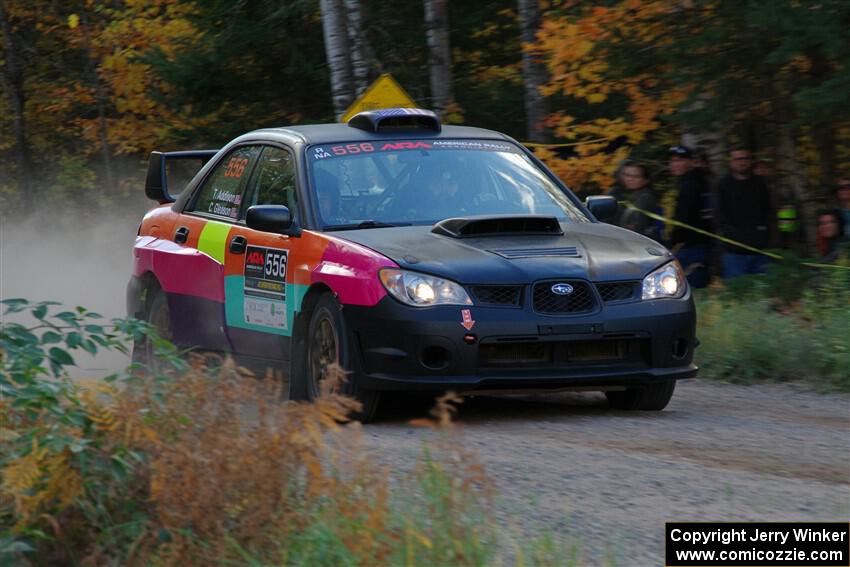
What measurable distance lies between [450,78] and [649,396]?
1244cm

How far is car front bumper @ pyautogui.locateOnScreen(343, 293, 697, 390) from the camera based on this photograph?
786 cm

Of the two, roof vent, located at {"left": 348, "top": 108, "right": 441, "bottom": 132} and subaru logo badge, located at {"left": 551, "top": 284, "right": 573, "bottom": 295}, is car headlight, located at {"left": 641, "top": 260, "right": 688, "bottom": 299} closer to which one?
subaru logo badge, located at {"left": 551, "top": 284, "right": 573, "bottom": 295}

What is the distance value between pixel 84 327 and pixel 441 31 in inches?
576

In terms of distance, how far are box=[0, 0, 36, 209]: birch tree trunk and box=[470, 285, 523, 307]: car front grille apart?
28.3 meters

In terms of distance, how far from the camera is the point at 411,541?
473 cm

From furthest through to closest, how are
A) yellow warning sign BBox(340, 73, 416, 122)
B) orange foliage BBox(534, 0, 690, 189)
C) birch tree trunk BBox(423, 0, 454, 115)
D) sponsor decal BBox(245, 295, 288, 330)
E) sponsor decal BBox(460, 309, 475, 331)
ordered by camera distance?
birch tree trunk BBox(423, 0, 454, 115), yellow warning sign BBox(340, 73, 416, 122), orange foliage BBox(534, 0, 690, 189), sponsor decal BBox(245, 295, 288, 330), sponsor decal BBox(460, 309, 475, 331)

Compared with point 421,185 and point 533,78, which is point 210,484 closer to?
point 421,185

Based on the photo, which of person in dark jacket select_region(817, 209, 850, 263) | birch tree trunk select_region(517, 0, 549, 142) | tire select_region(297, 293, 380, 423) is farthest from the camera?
birch tree trunk select_region(517, 0, 549, 142)

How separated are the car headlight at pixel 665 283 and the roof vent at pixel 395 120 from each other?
6.18 ft

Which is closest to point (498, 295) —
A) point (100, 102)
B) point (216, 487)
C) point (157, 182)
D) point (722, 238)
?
point (216, 487)

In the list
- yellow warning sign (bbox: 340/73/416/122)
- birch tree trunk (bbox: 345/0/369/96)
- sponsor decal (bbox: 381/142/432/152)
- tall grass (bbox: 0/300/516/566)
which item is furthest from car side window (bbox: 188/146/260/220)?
birch tree trunk (bbox: 345/0/369/96)

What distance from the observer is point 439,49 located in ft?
65.6

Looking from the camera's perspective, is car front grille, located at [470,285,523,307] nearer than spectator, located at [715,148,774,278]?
Yes

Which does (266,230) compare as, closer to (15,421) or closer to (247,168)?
(247,168)
